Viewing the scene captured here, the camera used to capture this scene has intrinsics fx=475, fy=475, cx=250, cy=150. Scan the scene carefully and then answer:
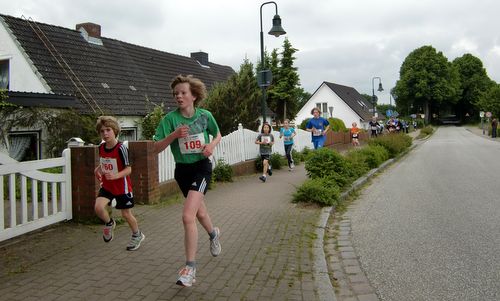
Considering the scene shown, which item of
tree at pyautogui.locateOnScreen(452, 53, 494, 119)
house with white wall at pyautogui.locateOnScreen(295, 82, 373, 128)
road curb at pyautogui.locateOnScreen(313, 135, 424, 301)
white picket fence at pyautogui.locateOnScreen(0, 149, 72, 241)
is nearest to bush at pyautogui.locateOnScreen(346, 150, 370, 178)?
road curb at pyautogui.locateOnScreen(313, 135, 424, 301)

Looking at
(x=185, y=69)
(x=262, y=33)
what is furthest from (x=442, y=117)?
(x=262, y=33)

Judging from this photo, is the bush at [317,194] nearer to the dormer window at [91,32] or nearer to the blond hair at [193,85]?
the blond hair at [193,85]

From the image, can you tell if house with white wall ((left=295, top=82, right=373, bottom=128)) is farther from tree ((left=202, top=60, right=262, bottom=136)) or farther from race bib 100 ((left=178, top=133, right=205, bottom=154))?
race bib 100 ((left=178, top=133, right=205, bottom=154))

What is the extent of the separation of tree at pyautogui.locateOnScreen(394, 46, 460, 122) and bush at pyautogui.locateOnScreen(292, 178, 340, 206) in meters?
78.8

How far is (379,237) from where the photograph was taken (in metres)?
6.41

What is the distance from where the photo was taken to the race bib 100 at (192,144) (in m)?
4.41

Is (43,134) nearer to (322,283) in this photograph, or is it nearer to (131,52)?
(322,283)

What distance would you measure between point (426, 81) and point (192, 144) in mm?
84311

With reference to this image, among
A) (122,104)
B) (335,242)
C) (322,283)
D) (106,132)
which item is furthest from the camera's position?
(122,104)

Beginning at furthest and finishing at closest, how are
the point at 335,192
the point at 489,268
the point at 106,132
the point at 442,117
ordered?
the point at 442,117 → the point at 335,192 → the point at 106,132 → the point at 489,268

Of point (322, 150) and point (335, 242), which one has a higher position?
point (322, 150)

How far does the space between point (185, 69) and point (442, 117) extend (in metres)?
87.9

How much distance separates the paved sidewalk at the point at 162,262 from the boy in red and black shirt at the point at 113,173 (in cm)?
44

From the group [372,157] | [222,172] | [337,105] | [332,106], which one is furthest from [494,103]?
[222,172]
